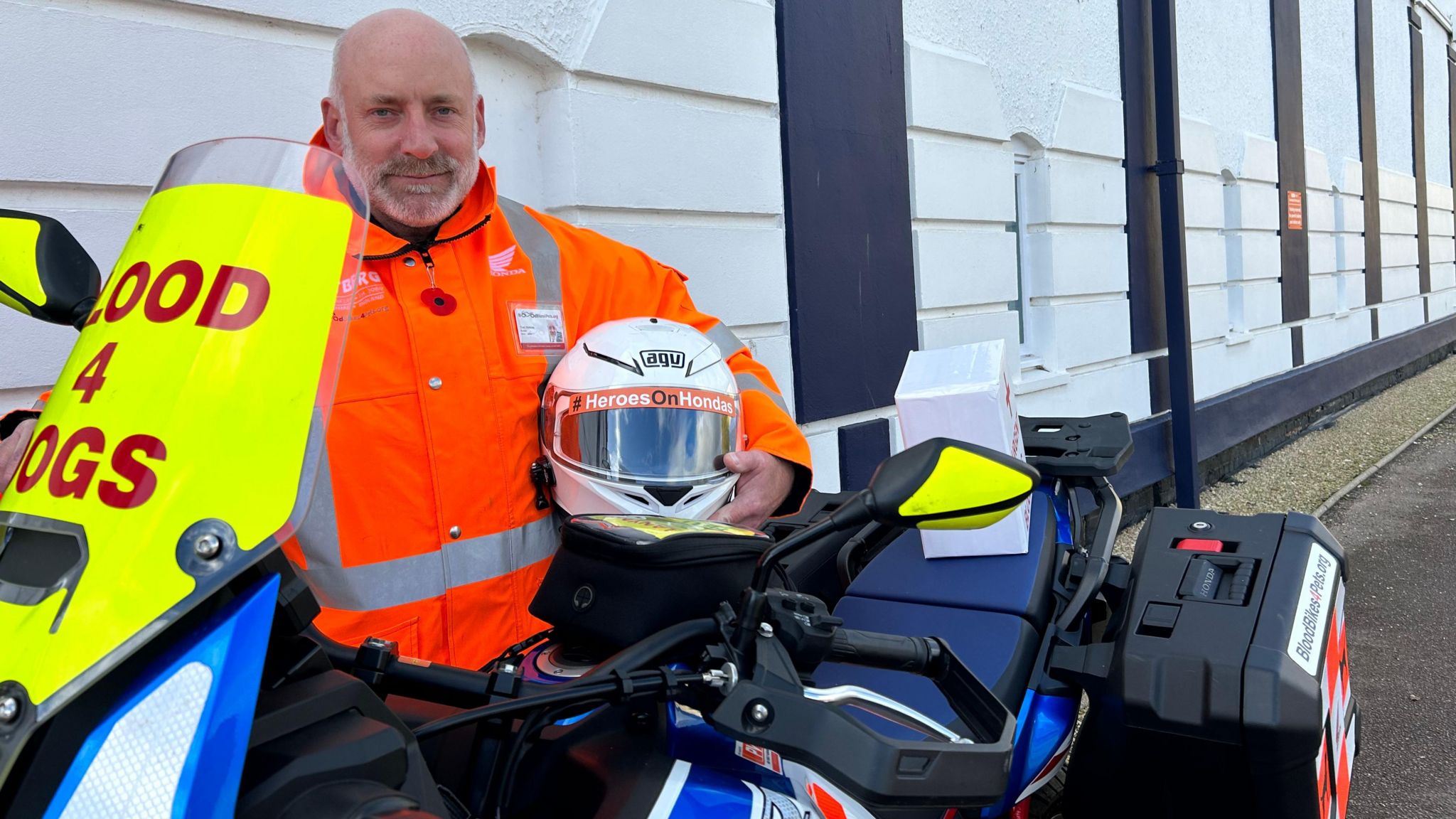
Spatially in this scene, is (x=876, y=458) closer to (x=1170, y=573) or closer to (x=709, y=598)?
(x=1170, y=573)

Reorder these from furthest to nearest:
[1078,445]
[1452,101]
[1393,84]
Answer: [1452,101]
[1393,84]
[1078,445]

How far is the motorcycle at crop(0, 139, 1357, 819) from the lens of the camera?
809 mm

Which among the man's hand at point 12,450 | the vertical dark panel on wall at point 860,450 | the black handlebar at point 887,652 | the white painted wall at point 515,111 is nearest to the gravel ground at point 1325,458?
the vertical dark panel on wall at point 860,450

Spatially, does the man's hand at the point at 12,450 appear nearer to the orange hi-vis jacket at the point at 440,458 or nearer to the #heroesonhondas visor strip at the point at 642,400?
the orange hi-vis jacket at the point at 440,458

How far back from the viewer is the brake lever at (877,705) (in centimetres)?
114

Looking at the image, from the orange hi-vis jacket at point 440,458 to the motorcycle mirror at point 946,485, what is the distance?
936mm

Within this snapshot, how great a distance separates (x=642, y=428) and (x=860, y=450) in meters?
3.33

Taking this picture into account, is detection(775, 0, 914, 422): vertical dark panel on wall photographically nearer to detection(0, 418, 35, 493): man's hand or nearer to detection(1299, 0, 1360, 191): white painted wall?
detection(0, 418, 35, 493): man's hand

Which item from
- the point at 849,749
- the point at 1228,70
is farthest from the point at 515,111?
the point at 1228,70

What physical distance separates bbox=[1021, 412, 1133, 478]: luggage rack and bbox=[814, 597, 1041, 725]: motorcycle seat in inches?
21.5

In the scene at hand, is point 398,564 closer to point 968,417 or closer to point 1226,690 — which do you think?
point 968,417

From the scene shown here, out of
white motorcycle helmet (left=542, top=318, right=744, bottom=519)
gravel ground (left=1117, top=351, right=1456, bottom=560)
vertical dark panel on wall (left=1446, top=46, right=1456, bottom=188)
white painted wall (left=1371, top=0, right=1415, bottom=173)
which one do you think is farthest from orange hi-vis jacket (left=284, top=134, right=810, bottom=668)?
vertical dark panel on wall (left=1446, top=46, right=1456, bottom=188)

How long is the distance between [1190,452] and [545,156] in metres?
4.97

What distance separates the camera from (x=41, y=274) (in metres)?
1.22
